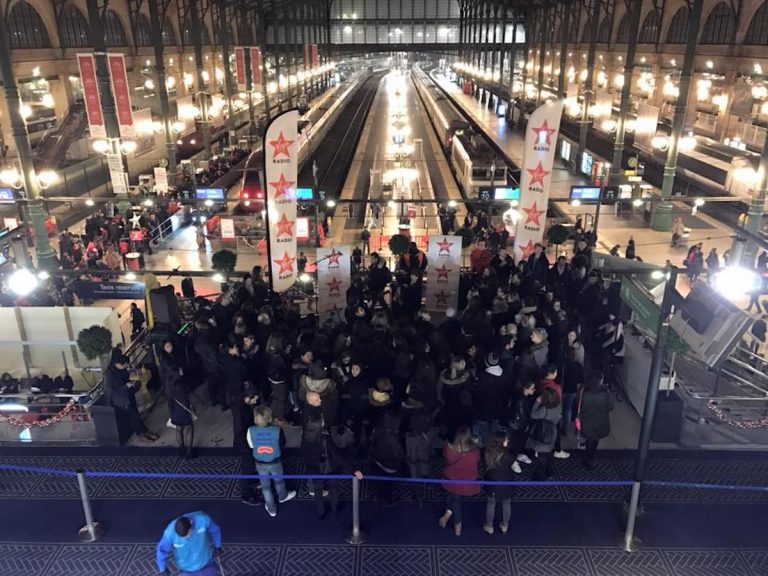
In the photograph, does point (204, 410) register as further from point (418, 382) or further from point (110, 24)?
point (110, 24)

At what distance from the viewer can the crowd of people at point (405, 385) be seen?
6.99 meters

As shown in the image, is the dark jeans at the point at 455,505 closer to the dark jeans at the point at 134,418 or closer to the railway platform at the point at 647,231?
the dark jeans at the point at 134,418

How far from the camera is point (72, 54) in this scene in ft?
102

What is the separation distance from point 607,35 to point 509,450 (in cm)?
4455

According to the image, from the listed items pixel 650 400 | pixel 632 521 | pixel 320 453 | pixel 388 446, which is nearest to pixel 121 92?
pixel 320 453

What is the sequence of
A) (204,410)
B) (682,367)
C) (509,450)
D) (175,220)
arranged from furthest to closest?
(175,220) → (682,367) → (204,410) → (509,450)

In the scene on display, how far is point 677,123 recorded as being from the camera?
20000 millimetres

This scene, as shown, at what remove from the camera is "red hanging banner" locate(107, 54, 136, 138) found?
1795cm

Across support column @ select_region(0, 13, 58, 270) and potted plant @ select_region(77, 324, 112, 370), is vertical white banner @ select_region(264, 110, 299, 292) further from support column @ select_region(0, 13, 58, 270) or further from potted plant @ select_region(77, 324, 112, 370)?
support column @ select_region(0, 13, 58, 270)

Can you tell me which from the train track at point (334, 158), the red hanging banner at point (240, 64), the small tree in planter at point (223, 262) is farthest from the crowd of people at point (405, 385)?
the red hanging banner at point (240, 64)

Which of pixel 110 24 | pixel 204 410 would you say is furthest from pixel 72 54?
pixel 204 410

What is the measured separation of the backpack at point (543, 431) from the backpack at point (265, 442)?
2993 mm

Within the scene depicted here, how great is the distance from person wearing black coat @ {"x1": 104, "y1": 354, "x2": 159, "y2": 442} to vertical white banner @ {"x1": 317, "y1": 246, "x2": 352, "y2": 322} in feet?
15.0

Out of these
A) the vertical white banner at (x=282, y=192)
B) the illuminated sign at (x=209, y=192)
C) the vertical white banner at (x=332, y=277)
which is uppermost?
the vertical white banner at (x=282, y=192)
